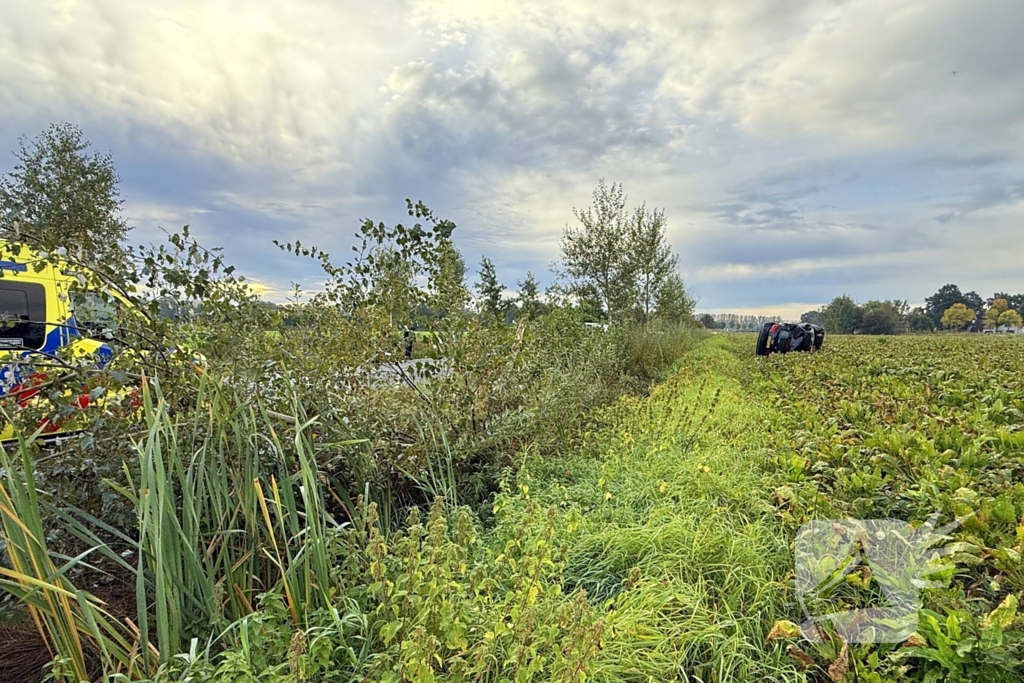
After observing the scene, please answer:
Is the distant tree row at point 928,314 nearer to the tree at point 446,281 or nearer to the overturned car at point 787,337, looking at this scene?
the overturned car at point 787,337

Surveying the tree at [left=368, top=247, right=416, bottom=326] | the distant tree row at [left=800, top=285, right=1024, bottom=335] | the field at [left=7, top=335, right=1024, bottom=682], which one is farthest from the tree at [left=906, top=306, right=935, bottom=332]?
the tree at [left=368, top=247, right=416, bottom=326]

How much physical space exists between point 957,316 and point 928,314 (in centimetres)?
875

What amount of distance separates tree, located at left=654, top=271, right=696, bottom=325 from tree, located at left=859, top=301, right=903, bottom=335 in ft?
125

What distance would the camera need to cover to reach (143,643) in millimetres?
1446

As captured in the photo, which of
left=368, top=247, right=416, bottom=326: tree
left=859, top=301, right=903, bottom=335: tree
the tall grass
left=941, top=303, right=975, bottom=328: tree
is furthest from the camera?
left=859, top=301, right=903, bottom=335: tree

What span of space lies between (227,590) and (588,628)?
52.6 inches

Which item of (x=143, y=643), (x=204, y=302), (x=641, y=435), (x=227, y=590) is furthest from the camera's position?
(x=641, y=435)

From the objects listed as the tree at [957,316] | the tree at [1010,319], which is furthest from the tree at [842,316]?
the tree at [1010,319]

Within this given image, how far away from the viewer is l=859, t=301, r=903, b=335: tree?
5459 centimetres

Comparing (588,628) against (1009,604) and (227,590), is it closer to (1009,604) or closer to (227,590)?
(227,590)

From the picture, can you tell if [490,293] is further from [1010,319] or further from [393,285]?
[1010,319]

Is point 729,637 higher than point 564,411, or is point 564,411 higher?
point 564,411

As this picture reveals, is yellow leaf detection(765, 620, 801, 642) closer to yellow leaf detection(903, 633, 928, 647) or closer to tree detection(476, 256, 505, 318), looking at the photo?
yellow leaf detection(903, 633, 928, 647)

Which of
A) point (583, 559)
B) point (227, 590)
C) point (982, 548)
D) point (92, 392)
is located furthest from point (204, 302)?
point (982, 548)
